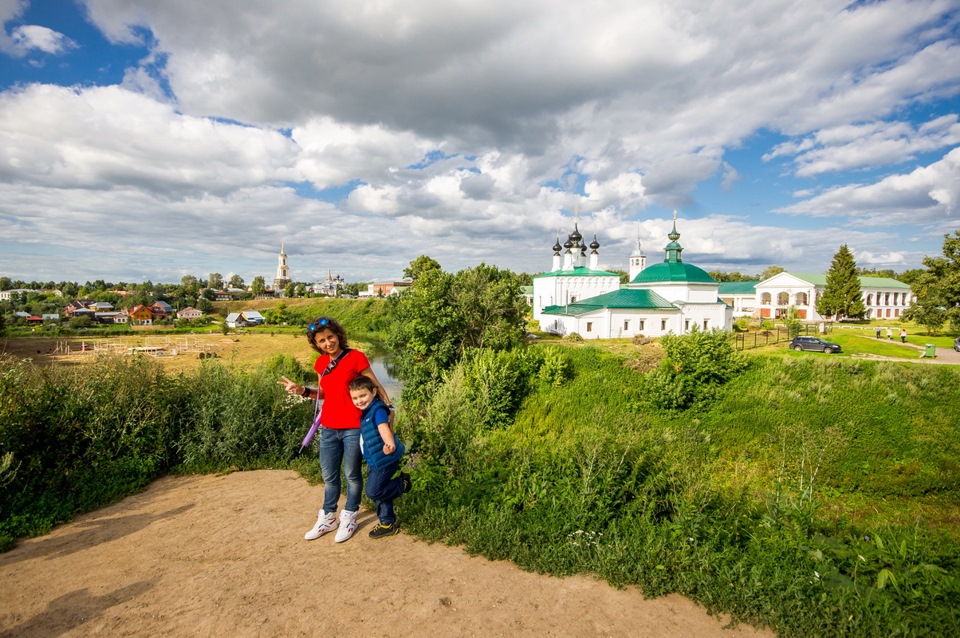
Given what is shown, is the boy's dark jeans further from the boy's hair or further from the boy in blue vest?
the boy's hair

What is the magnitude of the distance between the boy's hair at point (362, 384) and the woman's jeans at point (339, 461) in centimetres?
44

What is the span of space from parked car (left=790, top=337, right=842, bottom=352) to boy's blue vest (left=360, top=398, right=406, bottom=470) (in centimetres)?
2921

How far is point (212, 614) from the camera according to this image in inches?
125

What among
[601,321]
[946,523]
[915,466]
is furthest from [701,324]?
[946,523]

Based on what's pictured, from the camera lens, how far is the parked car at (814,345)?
81.0ft

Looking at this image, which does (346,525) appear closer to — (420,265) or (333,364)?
(333,364)

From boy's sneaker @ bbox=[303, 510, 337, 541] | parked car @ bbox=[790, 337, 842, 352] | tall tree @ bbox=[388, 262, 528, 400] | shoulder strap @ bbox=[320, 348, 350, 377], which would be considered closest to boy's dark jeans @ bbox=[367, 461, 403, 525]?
boy's sneaker @ bbox=[303, 510, 337, 541]

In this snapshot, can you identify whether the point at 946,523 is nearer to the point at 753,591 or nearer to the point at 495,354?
the point at 753,591

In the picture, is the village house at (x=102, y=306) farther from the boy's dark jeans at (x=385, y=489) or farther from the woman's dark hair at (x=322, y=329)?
the boy's dark jeans at (x=385, y=489)

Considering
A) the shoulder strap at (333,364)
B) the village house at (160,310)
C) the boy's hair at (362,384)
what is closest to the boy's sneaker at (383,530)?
the boy's hair at (362,384)

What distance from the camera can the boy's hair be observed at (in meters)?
3.99

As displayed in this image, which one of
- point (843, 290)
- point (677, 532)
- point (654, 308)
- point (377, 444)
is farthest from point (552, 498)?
point (843, 290)

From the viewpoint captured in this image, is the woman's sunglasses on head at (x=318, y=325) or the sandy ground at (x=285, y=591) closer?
the sandy ground at (x=285, y=591)

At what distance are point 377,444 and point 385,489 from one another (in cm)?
47
